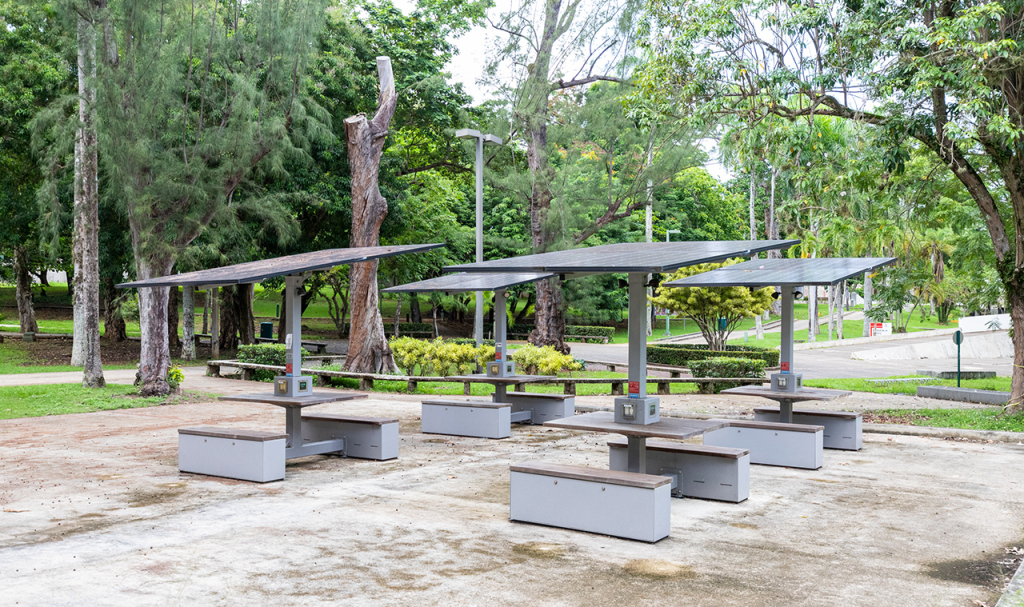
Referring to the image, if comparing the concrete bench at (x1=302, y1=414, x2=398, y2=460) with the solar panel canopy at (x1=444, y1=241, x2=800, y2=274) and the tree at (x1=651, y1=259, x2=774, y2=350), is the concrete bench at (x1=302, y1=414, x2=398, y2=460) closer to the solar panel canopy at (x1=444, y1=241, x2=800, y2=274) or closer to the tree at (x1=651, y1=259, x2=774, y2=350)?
the solar panel canopy at (x1=444, y1=241, x2=800, y2=274)

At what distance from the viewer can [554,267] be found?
265 inches

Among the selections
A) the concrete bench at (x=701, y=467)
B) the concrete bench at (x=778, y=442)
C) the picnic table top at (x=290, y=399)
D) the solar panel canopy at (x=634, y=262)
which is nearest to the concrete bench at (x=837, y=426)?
the concrete bench at (x=778, y=442)

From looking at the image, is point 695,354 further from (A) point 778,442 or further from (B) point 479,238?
(A) point 778,442

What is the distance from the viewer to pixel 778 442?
32.5ft

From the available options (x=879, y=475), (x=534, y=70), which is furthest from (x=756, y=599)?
(x=534, y=70)

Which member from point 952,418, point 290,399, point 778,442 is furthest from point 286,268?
point 952,418

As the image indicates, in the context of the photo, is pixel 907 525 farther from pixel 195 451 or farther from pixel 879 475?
pixel 195 451

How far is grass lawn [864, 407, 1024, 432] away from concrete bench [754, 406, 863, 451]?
9.14 ft

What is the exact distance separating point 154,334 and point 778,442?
42.3 feet

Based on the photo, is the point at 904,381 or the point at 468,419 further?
the point at 904,381

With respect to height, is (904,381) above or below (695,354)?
below

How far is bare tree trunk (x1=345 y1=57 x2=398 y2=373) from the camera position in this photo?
20.3 meters

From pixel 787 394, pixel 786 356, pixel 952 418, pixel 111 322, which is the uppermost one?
pixel 111 322

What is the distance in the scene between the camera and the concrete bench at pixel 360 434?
32.9ft
